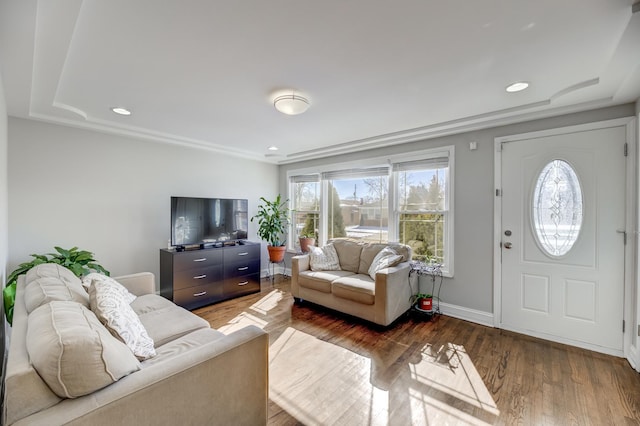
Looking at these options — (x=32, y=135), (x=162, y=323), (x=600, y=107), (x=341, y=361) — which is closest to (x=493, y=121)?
(x=600, y=107)

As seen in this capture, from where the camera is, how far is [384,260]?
336cm

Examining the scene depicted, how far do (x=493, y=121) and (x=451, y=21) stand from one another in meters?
1.96

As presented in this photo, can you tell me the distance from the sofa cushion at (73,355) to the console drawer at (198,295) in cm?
261

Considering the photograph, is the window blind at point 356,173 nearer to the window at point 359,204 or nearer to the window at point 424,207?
the window at point 359,204

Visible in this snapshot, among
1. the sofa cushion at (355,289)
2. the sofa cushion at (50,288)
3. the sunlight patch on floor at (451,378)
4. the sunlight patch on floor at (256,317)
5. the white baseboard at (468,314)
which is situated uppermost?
the sofa cushion at (50,288)

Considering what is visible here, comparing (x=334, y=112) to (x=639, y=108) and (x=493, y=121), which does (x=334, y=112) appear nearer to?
(x=493, y=121)

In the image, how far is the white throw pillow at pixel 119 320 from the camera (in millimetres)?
1403

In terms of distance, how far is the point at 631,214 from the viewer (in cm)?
242

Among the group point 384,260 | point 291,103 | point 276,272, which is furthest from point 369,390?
point 276,272

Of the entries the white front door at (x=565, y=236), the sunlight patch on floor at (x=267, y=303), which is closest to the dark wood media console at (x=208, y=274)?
the sunlight patch on floor at (x=267, y=303)

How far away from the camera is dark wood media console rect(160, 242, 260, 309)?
3615mm

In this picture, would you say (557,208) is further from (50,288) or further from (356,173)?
A: (50,288)

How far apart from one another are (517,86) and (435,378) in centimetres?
254

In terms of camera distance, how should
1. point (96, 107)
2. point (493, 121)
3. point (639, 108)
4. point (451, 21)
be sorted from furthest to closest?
point (493, 121), point (96, 107), point (639, 108), point (451, 21)
